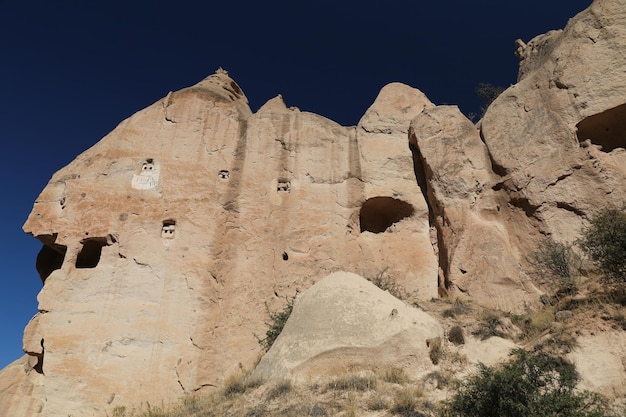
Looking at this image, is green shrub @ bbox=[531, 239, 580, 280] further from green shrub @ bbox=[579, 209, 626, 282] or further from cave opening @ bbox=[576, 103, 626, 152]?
cave opening @ bbox=[576, 103, 626, 152]

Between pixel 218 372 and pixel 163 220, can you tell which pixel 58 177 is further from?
pixel 218 372

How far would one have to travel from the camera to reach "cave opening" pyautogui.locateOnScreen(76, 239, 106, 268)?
15030 millimetres

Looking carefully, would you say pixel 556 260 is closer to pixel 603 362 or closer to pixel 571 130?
pixel 571 130

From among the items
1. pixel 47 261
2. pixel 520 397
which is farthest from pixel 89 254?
pixel 520 397

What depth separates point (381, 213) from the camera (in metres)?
16.9

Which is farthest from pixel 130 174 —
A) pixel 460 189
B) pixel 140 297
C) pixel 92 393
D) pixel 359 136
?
pixel 460 189

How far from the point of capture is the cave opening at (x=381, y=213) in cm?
1612

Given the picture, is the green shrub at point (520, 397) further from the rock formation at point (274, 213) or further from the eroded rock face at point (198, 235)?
the eroded rock face at point (198, 235)

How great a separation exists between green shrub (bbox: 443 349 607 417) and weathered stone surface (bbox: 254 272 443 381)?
2.06m

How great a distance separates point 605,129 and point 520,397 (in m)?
9.81

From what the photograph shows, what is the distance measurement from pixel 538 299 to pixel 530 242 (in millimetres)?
1631

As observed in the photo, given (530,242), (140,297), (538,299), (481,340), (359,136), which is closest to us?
(481,340)

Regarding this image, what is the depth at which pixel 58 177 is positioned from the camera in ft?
51.4

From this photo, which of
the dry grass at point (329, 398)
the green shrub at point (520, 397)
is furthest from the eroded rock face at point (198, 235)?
the green shrub at point (520, 397)
